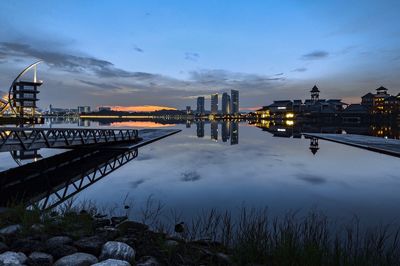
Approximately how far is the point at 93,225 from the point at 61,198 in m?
5.93

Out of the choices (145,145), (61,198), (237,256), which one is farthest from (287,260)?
(145,145)

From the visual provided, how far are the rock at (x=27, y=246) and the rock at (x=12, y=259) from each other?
22.4 inches

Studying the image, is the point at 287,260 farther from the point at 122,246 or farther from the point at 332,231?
the point at 332,231

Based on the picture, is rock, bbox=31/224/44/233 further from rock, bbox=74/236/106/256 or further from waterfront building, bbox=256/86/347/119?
waterfront building, bbox=256/86/347/119

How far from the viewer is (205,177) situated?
59.9 ft

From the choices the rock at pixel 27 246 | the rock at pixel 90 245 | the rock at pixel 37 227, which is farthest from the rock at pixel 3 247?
the rock at pixel 90 245

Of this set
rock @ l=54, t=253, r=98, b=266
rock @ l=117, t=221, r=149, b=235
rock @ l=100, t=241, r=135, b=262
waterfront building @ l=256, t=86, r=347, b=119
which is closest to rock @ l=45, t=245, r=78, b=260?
rock @ l=54, t=253, r=98, b=266

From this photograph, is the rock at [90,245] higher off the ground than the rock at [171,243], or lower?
higher

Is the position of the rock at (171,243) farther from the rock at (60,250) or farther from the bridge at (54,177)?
the bridge at (54,177)

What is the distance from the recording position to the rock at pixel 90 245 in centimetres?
614

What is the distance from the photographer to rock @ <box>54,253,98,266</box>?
5.30 m

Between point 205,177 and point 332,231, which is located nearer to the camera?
point 332,231

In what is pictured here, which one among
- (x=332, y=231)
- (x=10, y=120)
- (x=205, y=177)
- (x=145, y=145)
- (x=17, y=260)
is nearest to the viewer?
(x=17, y=260)

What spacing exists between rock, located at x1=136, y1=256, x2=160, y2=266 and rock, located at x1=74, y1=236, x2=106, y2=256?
1.05 metres
